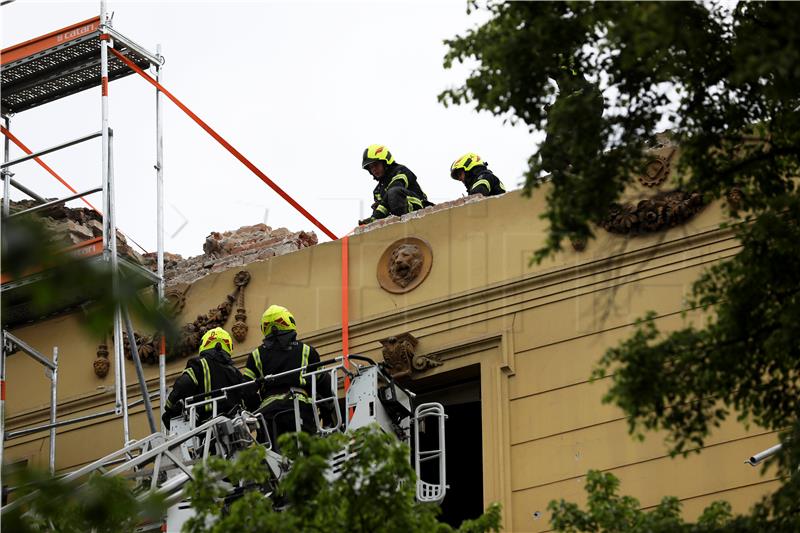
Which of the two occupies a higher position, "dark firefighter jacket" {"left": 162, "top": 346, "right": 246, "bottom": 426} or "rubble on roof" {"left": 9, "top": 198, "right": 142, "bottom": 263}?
"rubble on roof" {"left": 9, "top": 198, "right": 142, "bottom": 263}

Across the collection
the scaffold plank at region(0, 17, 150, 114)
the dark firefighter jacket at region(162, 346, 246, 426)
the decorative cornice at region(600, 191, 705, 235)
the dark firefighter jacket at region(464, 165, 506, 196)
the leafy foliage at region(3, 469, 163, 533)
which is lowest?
the leafy foliage at region(3, 469, 163, 533)

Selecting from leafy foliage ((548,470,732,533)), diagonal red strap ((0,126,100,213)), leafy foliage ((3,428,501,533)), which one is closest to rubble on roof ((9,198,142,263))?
diagonal red strap ((0,126,100,213))

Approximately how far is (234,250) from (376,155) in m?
2.02

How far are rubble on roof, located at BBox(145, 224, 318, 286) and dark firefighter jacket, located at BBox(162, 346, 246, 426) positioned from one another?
4.02 m

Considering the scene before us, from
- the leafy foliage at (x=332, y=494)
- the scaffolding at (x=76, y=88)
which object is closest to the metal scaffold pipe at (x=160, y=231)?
the scaffolding at (x=76, y=88)

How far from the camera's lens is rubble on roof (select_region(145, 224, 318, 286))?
1925 centimetres

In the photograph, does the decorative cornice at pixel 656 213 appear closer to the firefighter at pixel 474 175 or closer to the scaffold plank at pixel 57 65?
the firefighter at pixel 474 175

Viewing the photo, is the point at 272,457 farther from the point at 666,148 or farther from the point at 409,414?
the point at 666,148

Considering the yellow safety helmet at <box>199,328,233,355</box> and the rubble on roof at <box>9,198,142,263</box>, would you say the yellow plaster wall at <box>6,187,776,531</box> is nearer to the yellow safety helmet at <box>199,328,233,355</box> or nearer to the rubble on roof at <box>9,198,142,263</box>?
the rubble on roof at <box>9,198,142,263</box>

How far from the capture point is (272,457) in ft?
43.0

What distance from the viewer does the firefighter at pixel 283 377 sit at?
14094mm

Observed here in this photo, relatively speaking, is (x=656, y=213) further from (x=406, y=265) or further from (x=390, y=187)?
(x=390, y=187)

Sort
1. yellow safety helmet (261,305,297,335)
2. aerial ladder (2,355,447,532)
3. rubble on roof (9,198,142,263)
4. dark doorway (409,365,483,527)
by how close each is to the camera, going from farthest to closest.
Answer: rubble on roof (9,198,142,263)
dark doorway (409,365,483,527)
yellow safety helmet (261,305,297,335)
aerial ladder (2,355,447,532)

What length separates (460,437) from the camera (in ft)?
60.3
